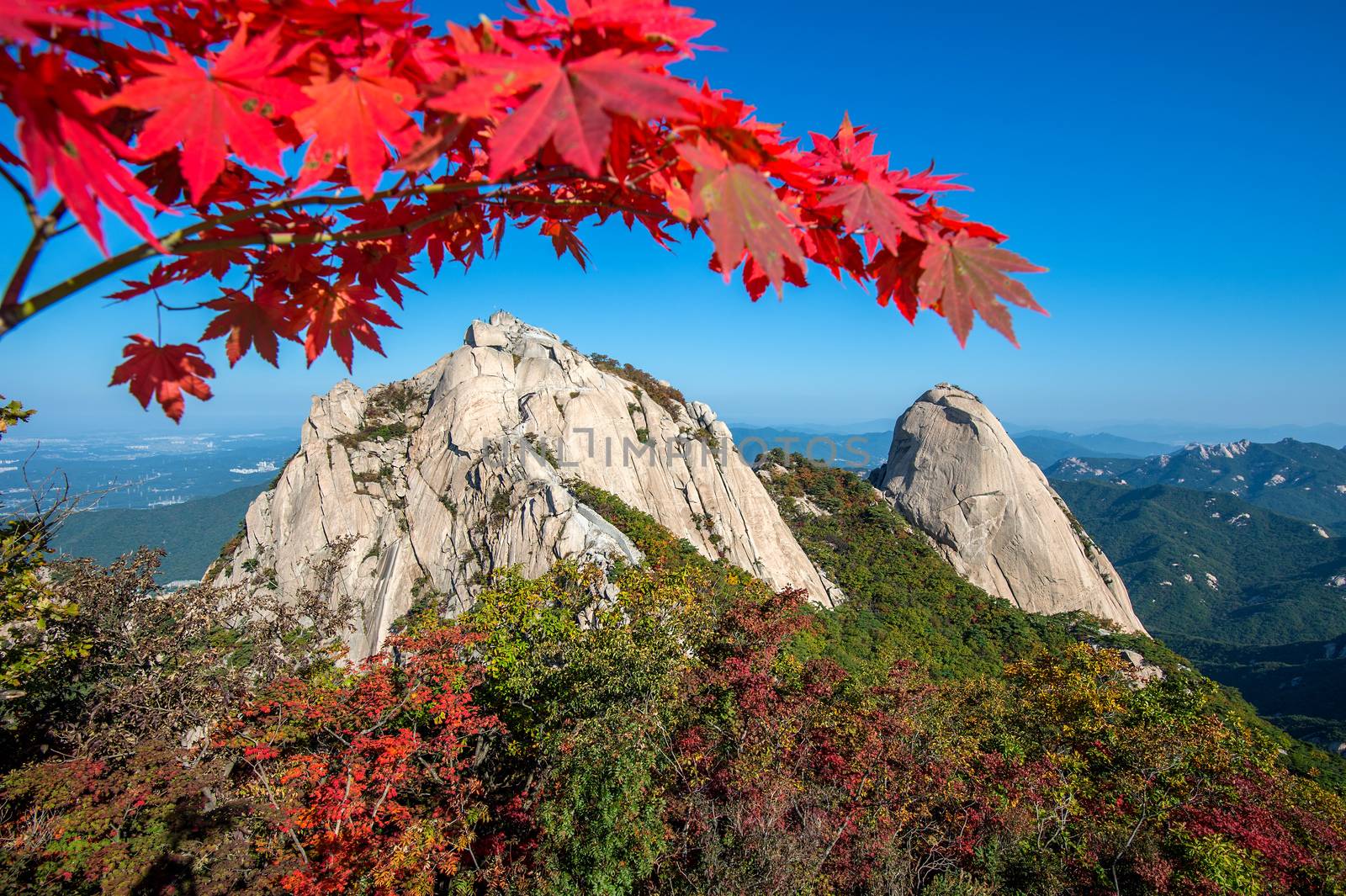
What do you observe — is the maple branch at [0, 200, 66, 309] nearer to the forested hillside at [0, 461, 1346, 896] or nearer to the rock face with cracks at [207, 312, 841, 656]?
the forested hillside at [0, 461, 1346, 896]

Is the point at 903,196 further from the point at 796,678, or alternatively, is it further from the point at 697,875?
the point at 796,678

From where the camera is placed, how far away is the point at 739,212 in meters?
0.97

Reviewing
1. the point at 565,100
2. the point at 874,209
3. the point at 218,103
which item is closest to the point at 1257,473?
the point at 874,209

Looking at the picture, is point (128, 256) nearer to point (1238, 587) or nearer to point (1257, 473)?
point (1238, 587)

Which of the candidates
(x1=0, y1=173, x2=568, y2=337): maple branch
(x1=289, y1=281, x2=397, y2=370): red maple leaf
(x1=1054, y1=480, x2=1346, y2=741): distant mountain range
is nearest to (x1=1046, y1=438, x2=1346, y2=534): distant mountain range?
(x1=1054, y1=480, x2=1346, y2=741): distant mountain range

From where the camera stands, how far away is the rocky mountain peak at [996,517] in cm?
2955

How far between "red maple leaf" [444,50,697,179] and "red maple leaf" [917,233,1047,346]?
0.62m

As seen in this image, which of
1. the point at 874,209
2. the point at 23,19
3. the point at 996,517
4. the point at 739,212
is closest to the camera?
the point at 23,19

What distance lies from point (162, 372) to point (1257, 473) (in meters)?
204

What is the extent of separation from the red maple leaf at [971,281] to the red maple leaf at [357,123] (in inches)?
41.0

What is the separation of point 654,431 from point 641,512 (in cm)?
466

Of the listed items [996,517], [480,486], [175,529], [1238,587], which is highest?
[480,486]

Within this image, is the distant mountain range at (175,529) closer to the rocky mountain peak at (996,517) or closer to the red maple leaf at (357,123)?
the rocky mountain peak at (996,517)

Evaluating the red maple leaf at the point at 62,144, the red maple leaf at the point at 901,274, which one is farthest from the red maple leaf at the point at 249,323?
the red maple leaf at the point at 901,274
